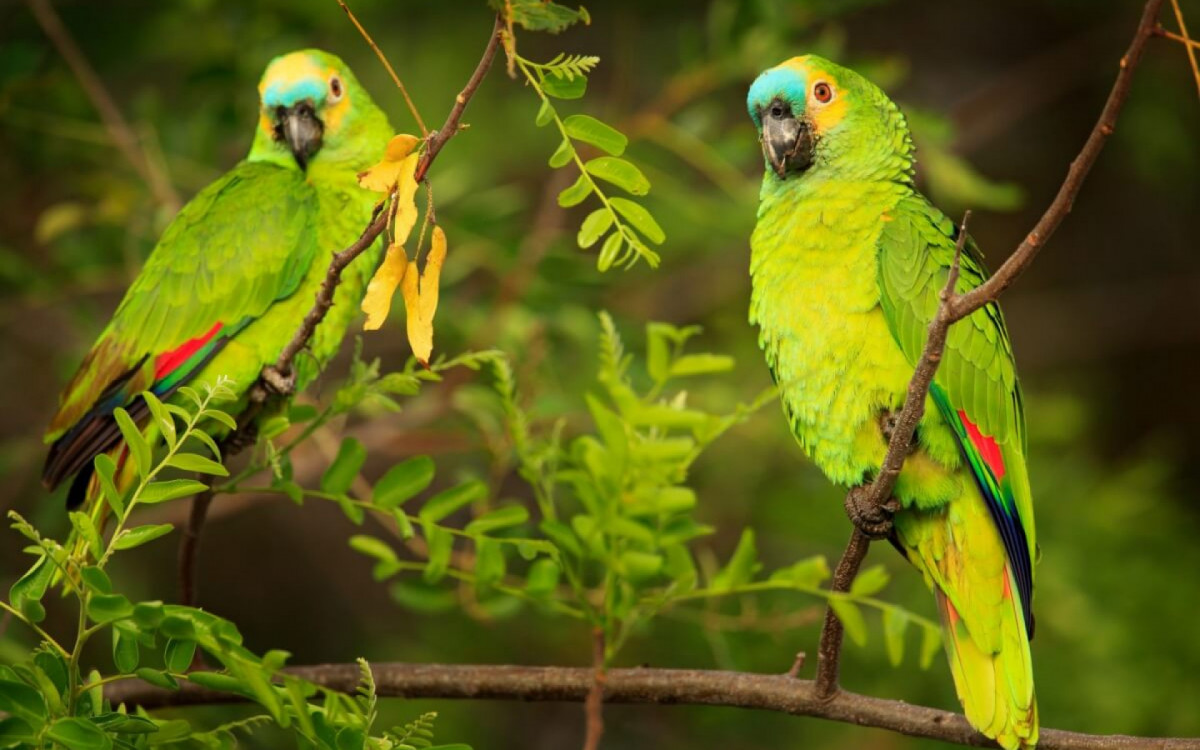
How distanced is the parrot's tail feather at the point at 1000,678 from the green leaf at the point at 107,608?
4.42ft

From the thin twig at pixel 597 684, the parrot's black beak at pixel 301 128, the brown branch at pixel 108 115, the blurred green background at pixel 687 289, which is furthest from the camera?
the blurred green background at pixel 687 289

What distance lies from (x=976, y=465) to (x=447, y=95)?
9.26 ft

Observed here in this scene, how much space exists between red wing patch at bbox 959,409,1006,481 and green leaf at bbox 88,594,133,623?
56.0 inches

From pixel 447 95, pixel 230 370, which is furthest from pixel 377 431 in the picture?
pixel 447 95

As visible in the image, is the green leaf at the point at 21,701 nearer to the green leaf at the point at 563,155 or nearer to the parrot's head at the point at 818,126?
the green leaf at the point at 563,155

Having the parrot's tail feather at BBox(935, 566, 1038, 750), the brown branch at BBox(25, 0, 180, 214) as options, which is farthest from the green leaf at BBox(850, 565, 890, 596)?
the brown branch at BBox(25, 0, 180, 214)

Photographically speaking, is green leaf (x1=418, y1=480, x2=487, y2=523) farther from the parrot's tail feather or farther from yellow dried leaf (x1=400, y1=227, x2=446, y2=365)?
the parrot's tail feather

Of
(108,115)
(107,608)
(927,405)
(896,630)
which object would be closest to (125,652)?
(107,608)

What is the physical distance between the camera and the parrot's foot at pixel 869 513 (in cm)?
207

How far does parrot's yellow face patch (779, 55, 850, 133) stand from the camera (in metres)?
2.53

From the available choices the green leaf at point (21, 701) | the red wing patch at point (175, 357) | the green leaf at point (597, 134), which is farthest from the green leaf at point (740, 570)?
the red wing patch at point (175, 357)

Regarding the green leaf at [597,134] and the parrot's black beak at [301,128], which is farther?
the parrot's black beak at [301,128]

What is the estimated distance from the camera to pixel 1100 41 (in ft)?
17.5

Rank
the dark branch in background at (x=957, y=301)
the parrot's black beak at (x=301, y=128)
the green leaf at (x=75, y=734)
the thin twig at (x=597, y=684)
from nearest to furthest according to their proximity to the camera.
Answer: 1. the dark branch in background at (x=957, y=301)
2. the green leaf at (x=75, y=734)
3. the thin twig at (x=597, y=684)
4. the parrot's black beak at (x=301, y=128)
